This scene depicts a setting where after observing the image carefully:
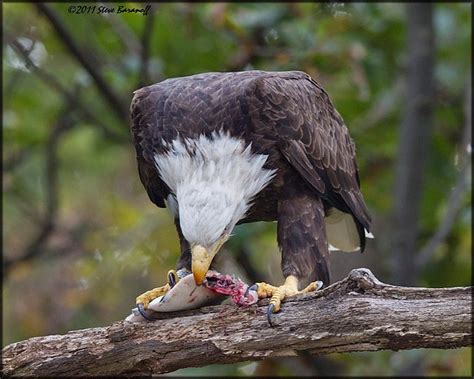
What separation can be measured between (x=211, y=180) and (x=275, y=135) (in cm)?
52

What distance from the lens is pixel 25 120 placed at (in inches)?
367

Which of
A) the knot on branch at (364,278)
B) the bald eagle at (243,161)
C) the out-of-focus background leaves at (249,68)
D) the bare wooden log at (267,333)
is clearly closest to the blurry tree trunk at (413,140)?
the out-of-focus background leaves at (249,68)

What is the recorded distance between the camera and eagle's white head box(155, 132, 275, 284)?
504 cm

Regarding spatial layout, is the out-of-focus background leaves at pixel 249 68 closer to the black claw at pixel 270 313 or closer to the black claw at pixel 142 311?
the black claw at pixel 142 311

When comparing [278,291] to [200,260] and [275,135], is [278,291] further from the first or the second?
[275,135]

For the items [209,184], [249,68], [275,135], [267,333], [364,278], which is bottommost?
[267,333]

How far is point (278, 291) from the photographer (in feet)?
16.4

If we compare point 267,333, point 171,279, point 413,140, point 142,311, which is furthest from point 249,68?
point 267,333

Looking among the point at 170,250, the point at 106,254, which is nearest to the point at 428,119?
the point at 170,250

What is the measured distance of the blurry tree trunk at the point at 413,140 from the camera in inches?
319

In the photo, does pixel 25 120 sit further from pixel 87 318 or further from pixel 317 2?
pixel 317 2

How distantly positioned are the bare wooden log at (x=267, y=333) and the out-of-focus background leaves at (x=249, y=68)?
2.80 metres

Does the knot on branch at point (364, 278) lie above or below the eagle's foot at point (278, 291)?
above

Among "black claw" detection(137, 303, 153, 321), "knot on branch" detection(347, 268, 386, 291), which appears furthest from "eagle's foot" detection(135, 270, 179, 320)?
"knot on branch" detection(347, 268, 386, 291)
